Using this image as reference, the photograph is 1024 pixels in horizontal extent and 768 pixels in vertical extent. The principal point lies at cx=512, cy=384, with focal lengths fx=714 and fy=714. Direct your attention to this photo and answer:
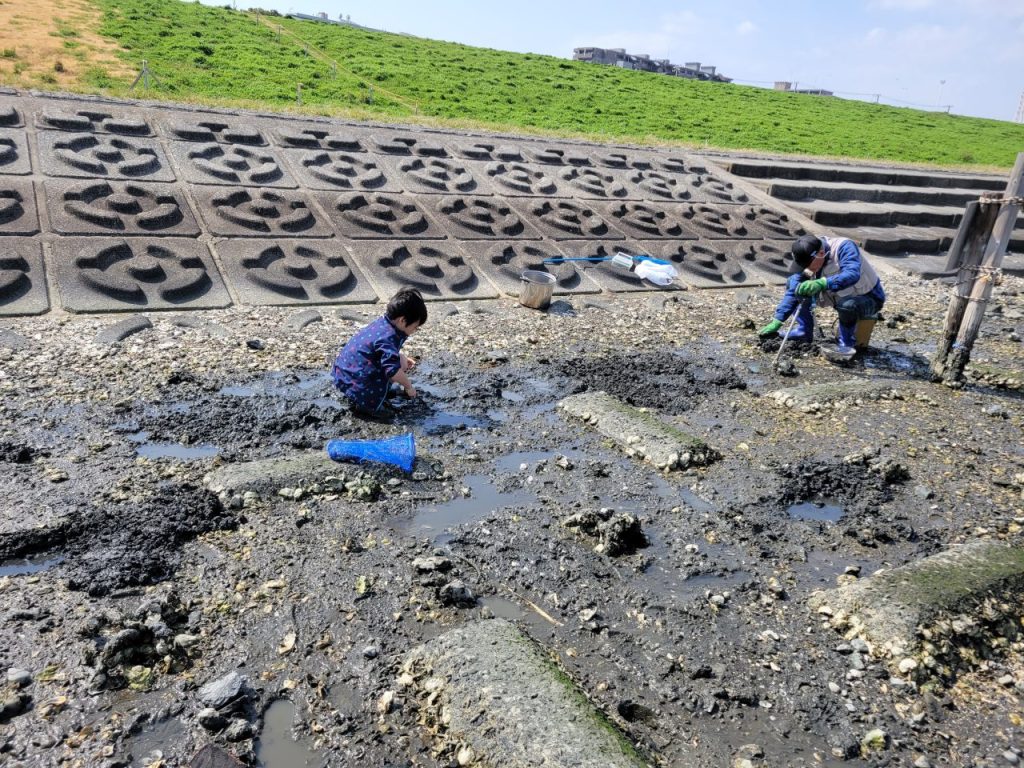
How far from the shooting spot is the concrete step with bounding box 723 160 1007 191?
46.7 ft

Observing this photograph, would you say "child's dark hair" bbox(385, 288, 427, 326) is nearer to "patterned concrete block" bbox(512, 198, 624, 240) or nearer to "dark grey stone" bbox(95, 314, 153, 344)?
"dark grey stone" bbox(95, 314, 153, 344)

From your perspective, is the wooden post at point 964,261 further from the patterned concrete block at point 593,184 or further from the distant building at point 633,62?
the distant building at point 633,62

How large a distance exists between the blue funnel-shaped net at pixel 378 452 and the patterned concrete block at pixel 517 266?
4122 millimetres

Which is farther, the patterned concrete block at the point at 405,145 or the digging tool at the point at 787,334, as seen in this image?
the patterned concrete block at the point at 405,145

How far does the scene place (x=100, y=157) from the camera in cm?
839

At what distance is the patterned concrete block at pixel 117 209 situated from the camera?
7312mm

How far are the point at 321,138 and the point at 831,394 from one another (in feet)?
26.3

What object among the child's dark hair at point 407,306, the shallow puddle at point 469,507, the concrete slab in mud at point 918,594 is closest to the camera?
the concrete slab in mud at point 918,594

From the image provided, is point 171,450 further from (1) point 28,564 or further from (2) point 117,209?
(2) point 117,209

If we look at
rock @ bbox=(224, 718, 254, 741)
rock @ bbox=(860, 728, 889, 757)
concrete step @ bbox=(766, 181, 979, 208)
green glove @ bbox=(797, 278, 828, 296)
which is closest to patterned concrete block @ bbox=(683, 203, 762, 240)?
concrete step @ bbox=(766, 181, 979, 208)

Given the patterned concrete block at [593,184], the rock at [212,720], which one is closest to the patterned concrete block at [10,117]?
the patterned concrete block at [593,184]

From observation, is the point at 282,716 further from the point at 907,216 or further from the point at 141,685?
the point at 907,216

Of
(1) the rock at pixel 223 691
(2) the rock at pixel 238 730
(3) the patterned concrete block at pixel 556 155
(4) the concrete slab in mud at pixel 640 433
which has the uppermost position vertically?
(3) the patterned concrete block at pixel 556 155

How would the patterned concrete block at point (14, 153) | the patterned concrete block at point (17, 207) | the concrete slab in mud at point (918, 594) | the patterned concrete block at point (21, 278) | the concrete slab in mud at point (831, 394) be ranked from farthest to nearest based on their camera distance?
the patterned concrete block at point (14, 153) < the patterned concrete block at point (17, 207) < the patterned concrete block at point (21, 278) < the concrete slab in mud at point (831, 394) < the concrete slab in mud at point (918, 594)
